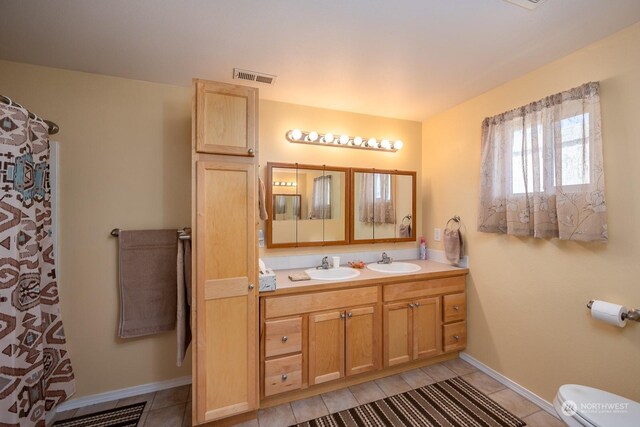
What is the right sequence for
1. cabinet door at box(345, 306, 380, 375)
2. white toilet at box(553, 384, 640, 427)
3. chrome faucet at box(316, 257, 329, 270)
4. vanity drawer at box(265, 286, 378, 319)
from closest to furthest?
white toilet at box(553, 384, 640, 427), vanity drawer at box(265, 286, 378, 319), cabinet door at box(345, 306, 380, 375), chrome faucet at box(316, 257, 329, 270)

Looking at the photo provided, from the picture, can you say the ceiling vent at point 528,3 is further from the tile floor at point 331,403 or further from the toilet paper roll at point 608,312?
the tile floor at point 331,403

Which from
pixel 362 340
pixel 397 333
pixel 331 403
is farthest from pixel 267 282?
pixel 397 333

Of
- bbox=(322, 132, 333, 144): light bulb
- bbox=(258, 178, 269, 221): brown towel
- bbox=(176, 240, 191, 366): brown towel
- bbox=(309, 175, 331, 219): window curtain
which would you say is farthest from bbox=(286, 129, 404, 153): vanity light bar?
bbox=(176, 240, 191, 366): brown towel

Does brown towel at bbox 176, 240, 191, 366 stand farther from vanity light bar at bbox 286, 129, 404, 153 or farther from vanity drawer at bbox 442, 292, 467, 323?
vanity drawer at bbox 442, 292, 467, 323

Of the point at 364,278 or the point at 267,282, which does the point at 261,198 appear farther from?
the point at 364,278

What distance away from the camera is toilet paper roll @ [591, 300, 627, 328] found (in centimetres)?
142

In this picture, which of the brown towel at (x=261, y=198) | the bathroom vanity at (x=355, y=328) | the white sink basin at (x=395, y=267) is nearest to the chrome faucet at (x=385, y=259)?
the white sink basin at (x=395, y=267)

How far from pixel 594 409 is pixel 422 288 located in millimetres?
1113

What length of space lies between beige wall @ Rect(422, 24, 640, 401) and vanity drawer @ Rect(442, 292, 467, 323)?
76 millimetres

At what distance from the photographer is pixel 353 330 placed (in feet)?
6.56

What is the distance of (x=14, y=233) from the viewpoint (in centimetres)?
131

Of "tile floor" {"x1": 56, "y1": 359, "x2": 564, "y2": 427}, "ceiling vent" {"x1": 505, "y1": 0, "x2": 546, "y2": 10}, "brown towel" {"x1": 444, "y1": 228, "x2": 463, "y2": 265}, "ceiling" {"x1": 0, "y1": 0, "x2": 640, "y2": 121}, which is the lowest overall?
"tile floor" {"x1": 56, "y1": 359, "x2": 564, "y2": 427}

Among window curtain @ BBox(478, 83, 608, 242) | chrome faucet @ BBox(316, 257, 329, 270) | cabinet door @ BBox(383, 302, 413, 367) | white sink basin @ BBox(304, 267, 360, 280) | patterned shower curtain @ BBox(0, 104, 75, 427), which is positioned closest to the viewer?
patterned shower curtain @ BBox(0, 104, 75, 427)

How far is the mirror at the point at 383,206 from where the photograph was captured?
258 cm
